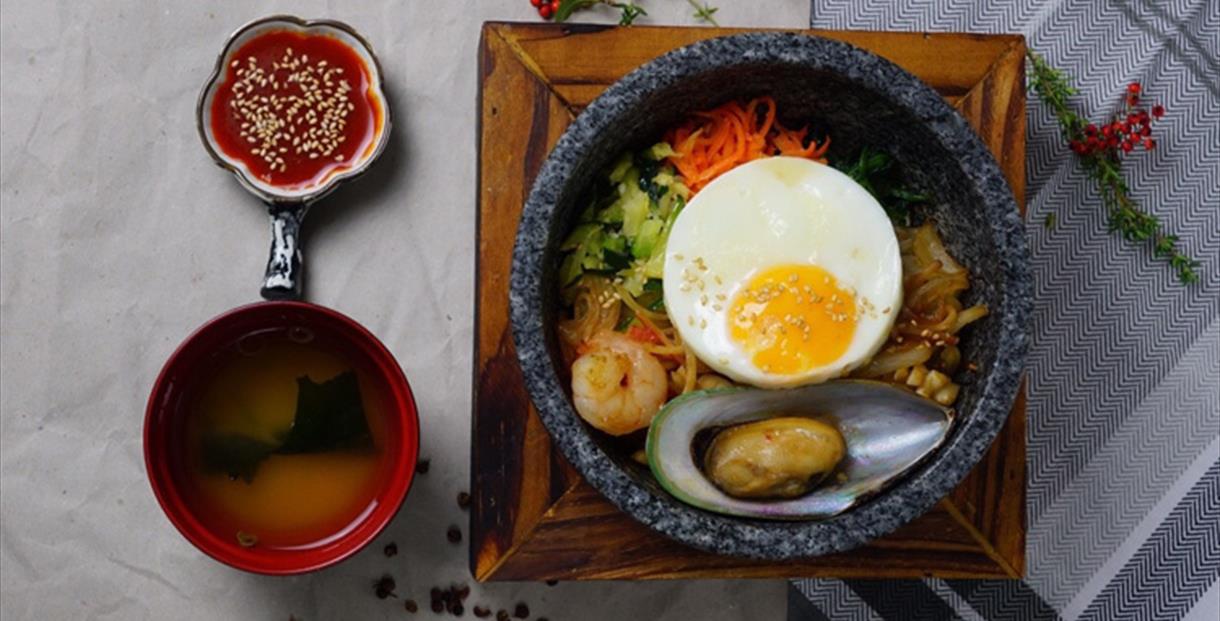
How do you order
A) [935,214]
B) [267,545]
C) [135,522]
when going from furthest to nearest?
[135,522] < [267,545] < [935,214]

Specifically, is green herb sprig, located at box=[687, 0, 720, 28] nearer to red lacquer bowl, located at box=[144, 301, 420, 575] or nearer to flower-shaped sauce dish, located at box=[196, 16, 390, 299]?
flower-shaped sauce dish, located at box=[196, 16, 390, 299]

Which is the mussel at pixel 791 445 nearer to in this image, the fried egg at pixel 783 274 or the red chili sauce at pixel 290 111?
the fried egg at pixel 783 274

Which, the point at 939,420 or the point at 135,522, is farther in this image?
the point at 135,522

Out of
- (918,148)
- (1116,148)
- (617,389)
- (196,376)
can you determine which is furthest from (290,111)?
(1116,148)

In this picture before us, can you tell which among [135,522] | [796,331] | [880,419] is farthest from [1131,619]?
[135,522]

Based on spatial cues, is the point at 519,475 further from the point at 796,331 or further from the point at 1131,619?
the point at 1131,619
